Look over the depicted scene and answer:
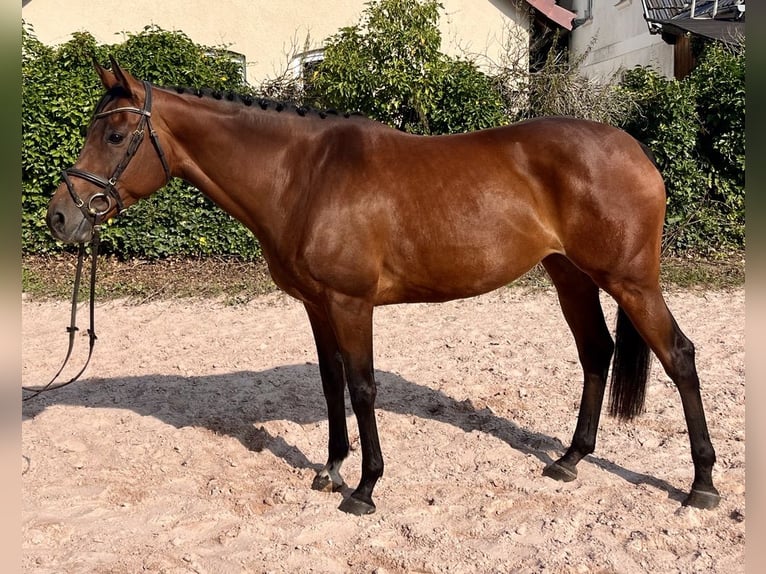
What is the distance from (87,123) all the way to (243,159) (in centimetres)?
606

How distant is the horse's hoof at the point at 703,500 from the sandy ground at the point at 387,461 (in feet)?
0.17

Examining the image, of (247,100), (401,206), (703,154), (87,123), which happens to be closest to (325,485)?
(401,206)

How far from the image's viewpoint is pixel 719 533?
2957mm

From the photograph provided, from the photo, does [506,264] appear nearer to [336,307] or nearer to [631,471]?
[336,307]

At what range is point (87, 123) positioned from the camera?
8352 mm

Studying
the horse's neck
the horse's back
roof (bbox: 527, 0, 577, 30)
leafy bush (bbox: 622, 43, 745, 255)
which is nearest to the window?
roof (bbox: 527, 0, 577, 30)

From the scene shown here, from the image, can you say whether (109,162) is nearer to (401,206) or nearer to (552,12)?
(401,206)

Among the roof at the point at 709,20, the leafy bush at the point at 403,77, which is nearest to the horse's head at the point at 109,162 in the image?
the leafy bush at the point at 403,77

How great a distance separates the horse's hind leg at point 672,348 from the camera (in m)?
3.28

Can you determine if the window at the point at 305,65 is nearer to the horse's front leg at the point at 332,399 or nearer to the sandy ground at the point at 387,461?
the sandy ground at the point at 387,461

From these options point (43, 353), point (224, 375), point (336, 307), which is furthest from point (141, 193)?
point (43, 353)

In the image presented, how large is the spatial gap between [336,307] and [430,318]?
3.77 m

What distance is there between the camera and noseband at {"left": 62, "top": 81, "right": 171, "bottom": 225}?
3.04 m

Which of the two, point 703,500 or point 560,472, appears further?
point 560,472
